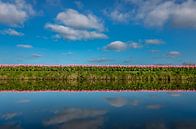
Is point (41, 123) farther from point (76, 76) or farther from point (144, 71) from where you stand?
point (144, 71)

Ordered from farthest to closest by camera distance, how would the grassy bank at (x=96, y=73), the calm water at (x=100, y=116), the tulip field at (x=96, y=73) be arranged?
the grassy bank at (x=96, y=73) < the tulip field at (x=96, y=73) < the calm water at (x=100, y=116)

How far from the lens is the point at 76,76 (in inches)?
1842

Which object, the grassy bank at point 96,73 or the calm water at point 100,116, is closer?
the calm water at point 100,116

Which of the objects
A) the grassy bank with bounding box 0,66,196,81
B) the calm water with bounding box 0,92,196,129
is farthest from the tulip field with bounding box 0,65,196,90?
the calm water with bounding box 0,92,196,129

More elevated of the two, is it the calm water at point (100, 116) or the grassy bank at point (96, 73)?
the grassy bank at point (96, 73)

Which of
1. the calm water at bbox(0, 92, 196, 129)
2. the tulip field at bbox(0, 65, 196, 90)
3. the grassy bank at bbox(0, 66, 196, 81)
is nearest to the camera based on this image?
the calm water at bbox(0, 92, 196, 129)

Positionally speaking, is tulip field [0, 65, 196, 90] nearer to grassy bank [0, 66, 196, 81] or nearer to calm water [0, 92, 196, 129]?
grassy bank [0, 66, 196, 81]

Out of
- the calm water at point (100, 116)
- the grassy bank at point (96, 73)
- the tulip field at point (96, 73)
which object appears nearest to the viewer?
the calm water at point (100, 116)

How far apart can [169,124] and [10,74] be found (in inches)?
1403

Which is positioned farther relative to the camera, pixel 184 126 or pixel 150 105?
pixel 150 105

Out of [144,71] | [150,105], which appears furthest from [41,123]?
[144,71]

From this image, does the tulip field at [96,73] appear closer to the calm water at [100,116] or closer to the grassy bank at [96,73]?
the grassy bank at [96,73]

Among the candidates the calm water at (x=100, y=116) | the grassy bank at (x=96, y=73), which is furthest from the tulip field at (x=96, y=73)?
the calm water at (x=100, y=116)

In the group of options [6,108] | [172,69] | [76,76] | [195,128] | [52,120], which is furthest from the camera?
[172,69]
